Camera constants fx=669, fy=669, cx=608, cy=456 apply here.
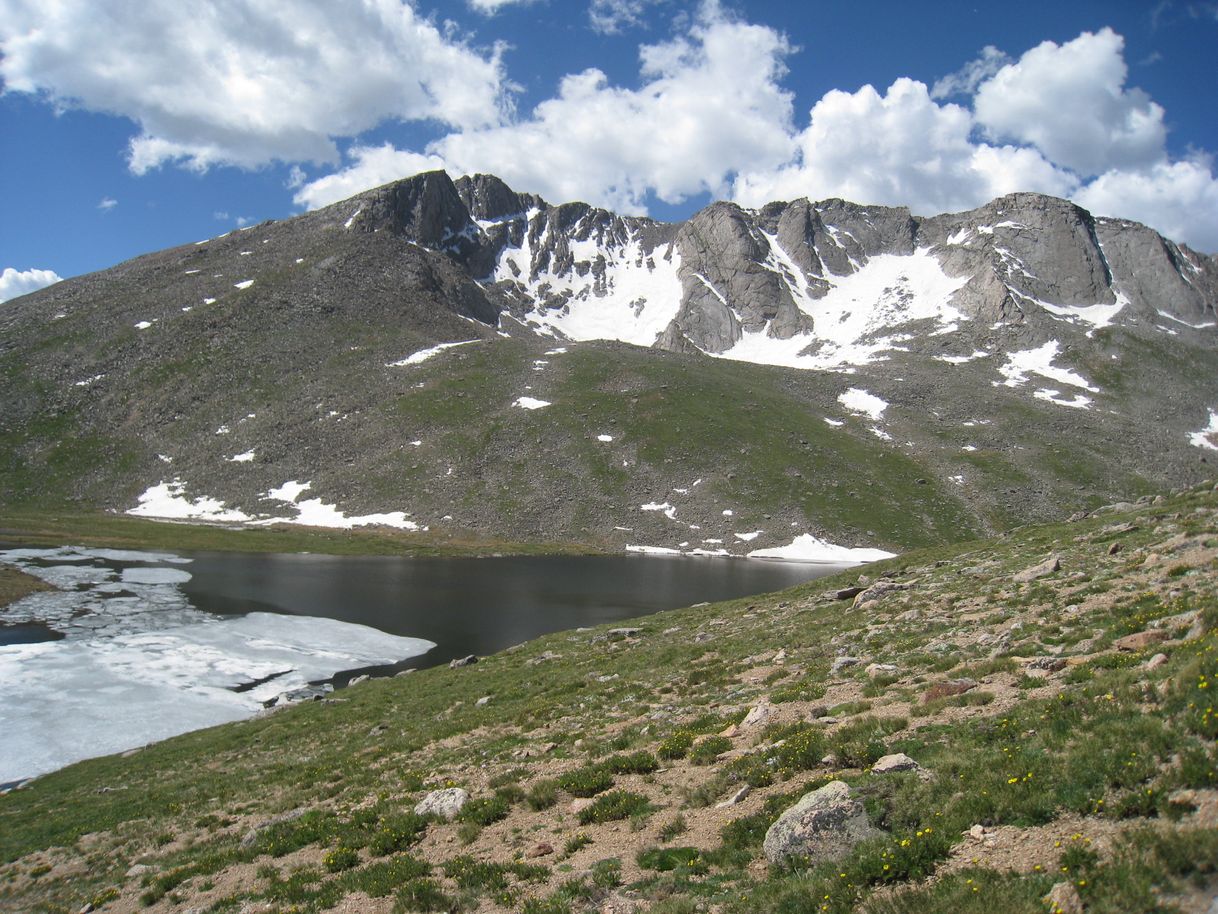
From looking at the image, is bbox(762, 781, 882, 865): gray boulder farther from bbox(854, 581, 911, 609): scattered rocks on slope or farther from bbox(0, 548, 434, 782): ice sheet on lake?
bbox(0, 548, 434, 782): ice sheet on lake

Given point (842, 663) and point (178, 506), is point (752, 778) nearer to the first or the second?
point (842, 663)

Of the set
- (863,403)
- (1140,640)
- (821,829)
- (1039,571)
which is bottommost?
(821,829)

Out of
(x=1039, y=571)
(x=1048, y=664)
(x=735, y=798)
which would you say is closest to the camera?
(x=735, y=798)

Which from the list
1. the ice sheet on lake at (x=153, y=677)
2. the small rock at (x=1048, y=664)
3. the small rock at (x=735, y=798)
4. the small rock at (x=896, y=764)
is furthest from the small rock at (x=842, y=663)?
the ice sheet on lake at (x=153, y=677)

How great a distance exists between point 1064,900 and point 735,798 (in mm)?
6264

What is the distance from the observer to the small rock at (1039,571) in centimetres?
2578

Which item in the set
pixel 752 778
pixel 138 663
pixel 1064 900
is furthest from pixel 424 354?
pixel 1064 900

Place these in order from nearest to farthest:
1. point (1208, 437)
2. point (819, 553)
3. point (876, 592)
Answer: point (876, 592)
point (819, 553)
point (1208, 437)

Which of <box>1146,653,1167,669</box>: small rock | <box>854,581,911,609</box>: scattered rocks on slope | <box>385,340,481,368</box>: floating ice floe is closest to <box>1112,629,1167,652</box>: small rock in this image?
<box>1146,653,1167,669</box>: small rock

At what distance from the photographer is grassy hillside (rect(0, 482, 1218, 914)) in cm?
827

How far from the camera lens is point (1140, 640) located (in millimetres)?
13875

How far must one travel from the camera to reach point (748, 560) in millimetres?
114062

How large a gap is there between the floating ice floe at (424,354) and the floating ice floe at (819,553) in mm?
108725

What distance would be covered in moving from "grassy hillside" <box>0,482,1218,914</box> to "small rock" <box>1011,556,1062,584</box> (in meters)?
0.19
